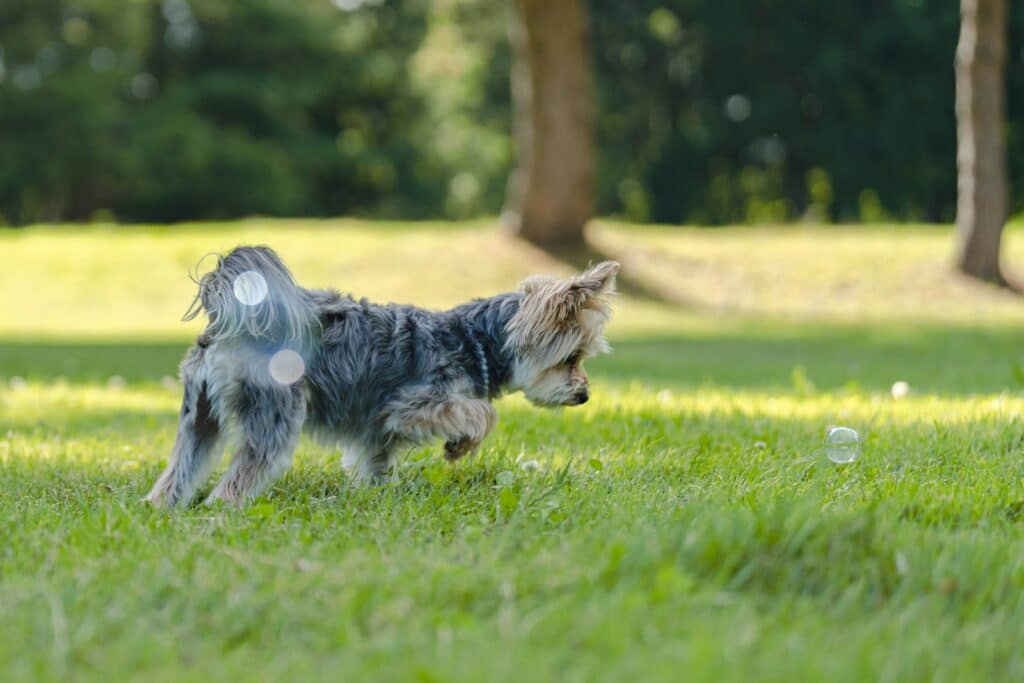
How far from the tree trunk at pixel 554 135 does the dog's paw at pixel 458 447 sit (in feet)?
51.7

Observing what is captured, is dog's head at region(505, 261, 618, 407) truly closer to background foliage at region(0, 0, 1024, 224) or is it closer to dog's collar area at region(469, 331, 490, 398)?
dog's collar area at region(469, 331, 490, 398)

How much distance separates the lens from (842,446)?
5.32 metres

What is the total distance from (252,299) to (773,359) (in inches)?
372

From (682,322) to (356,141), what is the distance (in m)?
36.8

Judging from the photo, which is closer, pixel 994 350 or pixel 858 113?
pixel 994 350

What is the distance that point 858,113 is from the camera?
43812 millimetres

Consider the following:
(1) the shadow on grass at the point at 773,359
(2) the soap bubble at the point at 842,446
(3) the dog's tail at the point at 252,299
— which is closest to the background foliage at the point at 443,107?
(1) the shadow on grass at the point at 773,359

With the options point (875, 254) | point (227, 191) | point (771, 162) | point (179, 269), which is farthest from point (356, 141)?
point (875, 254)

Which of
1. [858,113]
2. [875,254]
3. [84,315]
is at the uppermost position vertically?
[858,113]

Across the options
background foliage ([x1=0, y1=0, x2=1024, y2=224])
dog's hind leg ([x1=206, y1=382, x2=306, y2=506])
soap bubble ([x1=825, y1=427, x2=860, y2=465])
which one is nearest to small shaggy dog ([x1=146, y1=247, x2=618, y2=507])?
dog's hind leg ([x1=206, y1=382, x2=306, y2=506])

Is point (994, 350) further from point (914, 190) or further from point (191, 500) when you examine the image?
point (914, 190)

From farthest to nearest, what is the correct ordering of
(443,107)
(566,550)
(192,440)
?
(443,107), (192,440), (566,550)

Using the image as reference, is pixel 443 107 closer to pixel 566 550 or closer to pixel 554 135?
pixel 554 135

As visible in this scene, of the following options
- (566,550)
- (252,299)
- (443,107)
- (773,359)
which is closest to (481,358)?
(252,299)
